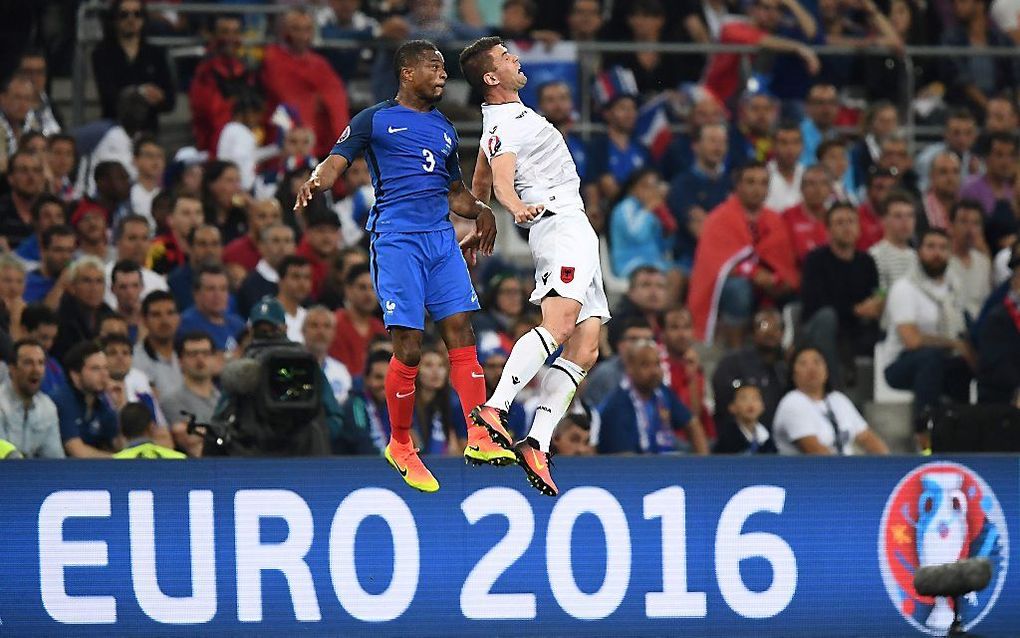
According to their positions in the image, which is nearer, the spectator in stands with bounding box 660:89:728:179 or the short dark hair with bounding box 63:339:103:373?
the short dark hair with bounding box 63:339:103:373

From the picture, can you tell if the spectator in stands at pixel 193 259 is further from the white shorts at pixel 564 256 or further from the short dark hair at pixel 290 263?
the white shorts at pixel 564 256

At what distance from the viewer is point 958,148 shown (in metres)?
18.0

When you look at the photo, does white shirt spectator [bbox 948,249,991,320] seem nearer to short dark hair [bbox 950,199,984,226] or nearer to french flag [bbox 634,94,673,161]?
short dark hair [bbox 950,199,984,226]

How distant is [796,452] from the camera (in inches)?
561

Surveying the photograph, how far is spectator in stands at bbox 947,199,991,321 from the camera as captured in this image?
1647cm

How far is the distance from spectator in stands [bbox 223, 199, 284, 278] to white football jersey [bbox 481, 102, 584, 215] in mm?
5335

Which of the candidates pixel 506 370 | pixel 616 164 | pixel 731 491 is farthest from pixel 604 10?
pixel 506 370

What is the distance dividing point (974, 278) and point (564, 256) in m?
7.61

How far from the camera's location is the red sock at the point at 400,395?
1007cm

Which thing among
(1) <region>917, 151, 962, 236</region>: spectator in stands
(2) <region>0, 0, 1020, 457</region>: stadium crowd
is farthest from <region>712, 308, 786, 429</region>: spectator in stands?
(1) <region>917, 151, 962, 236</region>: spectator in stands

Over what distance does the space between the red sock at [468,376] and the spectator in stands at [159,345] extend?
4070 millimetres

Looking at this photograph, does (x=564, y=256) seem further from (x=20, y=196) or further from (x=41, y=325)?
(x=20, y=196)

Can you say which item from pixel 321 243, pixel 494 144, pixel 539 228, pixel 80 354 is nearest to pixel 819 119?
pixel 321 243

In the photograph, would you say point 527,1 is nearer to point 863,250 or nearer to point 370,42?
point 370,42
